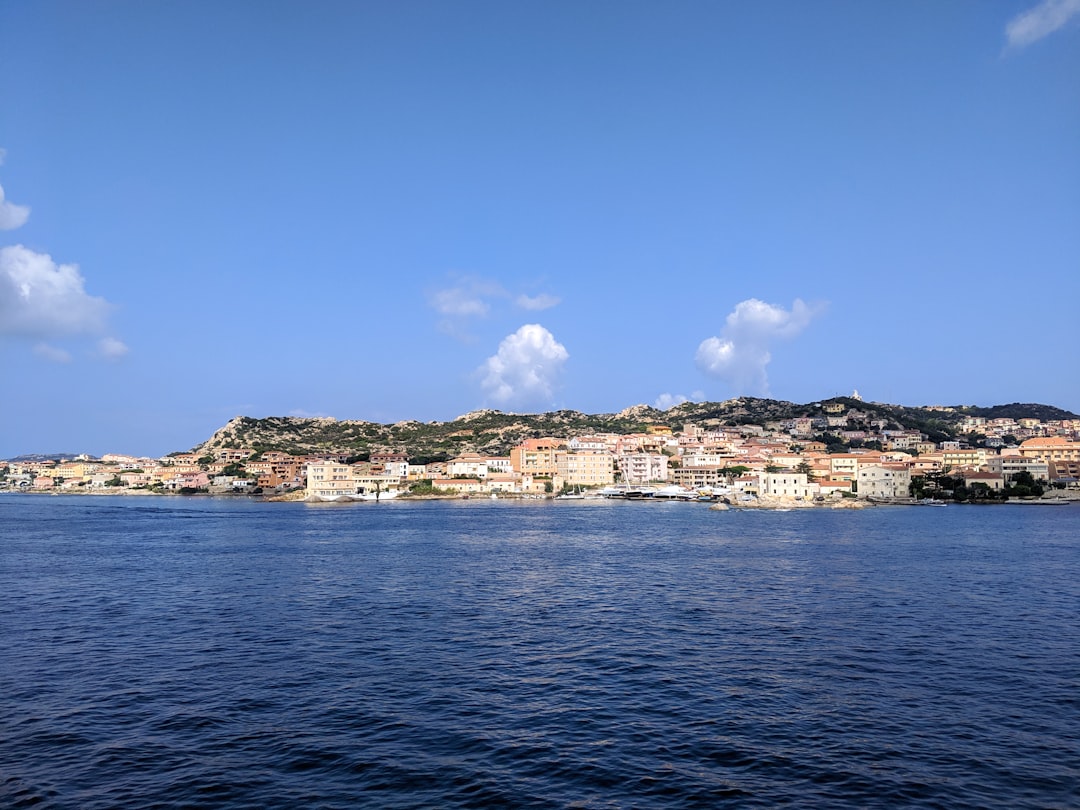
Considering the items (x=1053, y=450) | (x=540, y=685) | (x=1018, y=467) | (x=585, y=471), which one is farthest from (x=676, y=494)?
(x=540, y=685)

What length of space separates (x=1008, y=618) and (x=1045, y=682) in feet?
22.6

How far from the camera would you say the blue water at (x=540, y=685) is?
10430 mm

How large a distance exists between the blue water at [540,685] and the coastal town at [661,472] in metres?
62.1

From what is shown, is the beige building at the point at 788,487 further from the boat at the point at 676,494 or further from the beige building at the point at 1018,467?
the beige building at the point at 1018,467

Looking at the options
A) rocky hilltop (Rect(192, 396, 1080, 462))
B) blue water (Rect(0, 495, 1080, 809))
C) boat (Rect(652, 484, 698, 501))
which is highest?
rocky hilltop (Rect(192, 396, 1080, 462))

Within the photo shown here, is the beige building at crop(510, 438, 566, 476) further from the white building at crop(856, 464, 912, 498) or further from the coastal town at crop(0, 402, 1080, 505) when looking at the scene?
the white building at crop(856, 464, 912, 498)

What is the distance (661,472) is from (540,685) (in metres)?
104

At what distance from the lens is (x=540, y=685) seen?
14.8 metres

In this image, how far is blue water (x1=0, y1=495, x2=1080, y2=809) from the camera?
10.4 m

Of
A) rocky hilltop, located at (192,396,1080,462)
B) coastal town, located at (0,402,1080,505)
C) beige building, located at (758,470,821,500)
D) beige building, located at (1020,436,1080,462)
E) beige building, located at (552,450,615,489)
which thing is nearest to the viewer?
beige building, located at (758,470,821,500)

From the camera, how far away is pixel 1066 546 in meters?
40.3

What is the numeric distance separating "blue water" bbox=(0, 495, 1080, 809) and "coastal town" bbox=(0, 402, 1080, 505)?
6211 centimetres

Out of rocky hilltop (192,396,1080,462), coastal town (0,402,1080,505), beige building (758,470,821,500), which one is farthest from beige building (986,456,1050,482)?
rocky hilltop (192,396,1080,462)

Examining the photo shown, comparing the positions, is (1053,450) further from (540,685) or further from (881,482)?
(540,685)
